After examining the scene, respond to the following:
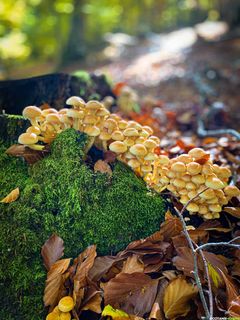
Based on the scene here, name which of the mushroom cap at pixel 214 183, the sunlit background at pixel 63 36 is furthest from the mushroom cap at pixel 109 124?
the sunlit background at pixel 63 36

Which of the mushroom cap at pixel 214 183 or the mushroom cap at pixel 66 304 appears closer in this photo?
the mushroom cap at pixel 66 304

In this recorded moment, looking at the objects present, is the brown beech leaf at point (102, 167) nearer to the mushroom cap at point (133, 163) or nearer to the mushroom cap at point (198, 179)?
the mushroom cap at point (133, 163)

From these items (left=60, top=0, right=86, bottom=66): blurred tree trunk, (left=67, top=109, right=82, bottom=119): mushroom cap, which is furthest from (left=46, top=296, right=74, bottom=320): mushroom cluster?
(left=60, top=0, right=86, bottom=66): blurred tree trunk

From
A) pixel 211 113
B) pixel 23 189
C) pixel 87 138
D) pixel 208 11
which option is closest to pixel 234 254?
pixel 87 138

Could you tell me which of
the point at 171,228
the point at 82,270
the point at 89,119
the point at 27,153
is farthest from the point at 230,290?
the point at 27,153

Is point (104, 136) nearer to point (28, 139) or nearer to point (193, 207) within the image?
point (28, 139)

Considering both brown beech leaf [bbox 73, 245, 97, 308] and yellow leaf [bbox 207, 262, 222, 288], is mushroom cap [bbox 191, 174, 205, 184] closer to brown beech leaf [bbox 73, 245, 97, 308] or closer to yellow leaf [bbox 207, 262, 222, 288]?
yellow leaf [bbox 207, 262, 222, 288]

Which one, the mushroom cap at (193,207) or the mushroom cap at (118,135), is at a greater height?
the mushroom cap at (118,135)
